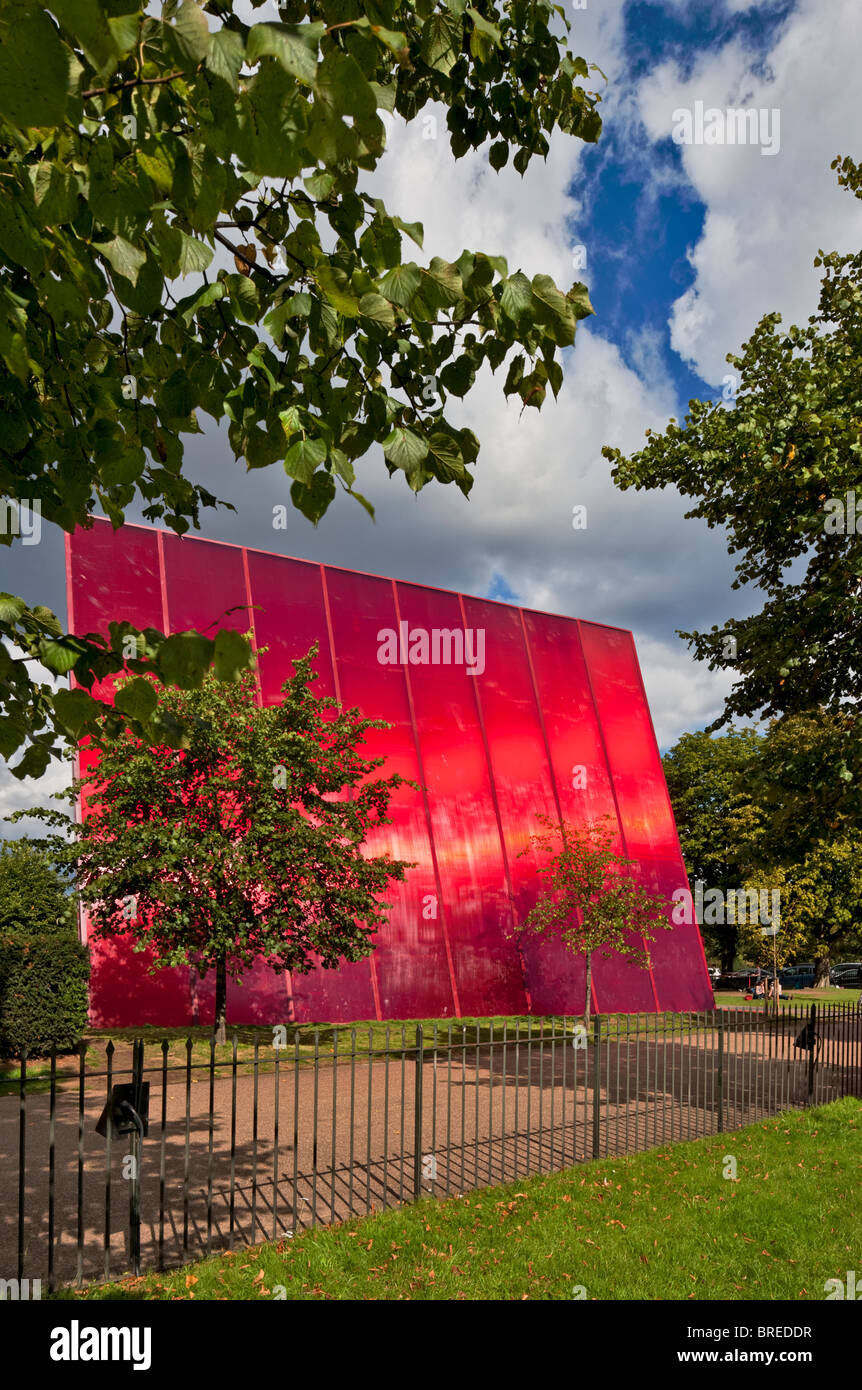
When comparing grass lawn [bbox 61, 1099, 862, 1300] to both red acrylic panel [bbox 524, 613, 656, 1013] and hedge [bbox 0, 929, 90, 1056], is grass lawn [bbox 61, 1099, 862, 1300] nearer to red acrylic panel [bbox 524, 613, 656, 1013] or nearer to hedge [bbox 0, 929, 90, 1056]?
hedge [bbox 0, 929, 90, 1056]

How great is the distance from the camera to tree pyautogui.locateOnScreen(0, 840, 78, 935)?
48.8 feet

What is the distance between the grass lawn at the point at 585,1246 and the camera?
17.8ft

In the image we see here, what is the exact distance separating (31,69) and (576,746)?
24312 mm

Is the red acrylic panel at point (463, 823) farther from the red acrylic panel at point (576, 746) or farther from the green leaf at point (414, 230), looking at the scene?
the green leaf at point (414, 230)

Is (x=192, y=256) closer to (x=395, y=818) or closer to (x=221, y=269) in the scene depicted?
(x=221, y=269)

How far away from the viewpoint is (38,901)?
15.0 m

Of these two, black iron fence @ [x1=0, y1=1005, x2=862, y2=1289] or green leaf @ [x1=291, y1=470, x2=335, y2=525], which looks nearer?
green leaf @ [x1=291, y1=470, x2=335, y2=525]

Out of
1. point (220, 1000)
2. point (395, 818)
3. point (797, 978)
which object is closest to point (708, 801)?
point (797, 978)

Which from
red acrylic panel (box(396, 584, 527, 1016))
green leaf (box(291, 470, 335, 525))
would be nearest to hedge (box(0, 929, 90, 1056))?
red acrylic panel (box(396, 584, 527, 1016))

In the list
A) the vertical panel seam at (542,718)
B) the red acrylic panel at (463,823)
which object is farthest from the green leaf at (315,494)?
the vertical panel seam at (542,718)

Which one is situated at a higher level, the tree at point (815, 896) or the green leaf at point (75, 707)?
the green leaf at point (75, 707)

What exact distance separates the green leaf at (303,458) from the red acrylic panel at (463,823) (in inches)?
766

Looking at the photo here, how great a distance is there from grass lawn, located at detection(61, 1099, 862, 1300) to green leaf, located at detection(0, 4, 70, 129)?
19.8 ft
